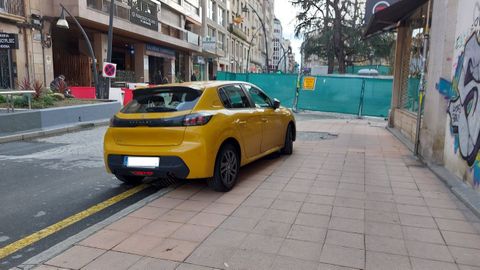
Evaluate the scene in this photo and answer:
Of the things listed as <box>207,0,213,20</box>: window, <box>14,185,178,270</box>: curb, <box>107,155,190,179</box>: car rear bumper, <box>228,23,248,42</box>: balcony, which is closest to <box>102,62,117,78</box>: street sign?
<box>107,155,190,179</box>: car rear bumper

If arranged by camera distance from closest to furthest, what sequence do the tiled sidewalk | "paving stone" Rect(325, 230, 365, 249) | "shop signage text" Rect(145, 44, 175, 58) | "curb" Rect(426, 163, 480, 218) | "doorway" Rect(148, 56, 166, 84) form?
the tiled sidewalk
"paving stone" Rect(325, 230, 365, 249)
"curb" Rect(426, 163, 480, 218)
"shop signage text" Rect(145, 44, 175, 58)
"doorway" Rect(148, 56, 166, 84)

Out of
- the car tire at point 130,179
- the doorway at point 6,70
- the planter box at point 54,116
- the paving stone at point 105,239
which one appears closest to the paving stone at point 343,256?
the paving stone at point 105,239

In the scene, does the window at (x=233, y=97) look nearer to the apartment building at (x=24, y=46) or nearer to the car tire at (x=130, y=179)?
the car tire at (x=130, y=179)

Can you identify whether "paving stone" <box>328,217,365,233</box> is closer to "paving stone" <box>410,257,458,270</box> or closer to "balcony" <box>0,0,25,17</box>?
"paving stone" <box>410,257,458,270</box>

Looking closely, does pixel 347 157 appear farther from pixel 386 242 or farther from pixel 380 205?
pixel 386 242

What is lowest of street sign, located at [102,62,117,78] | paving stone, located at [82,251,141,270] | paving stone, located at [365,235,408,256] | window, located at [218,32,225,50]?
paving stone, located at [82,251,141,270]

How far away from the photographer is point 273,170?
6.53 meters

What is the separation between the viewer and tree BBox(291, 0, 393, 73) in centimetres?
3188

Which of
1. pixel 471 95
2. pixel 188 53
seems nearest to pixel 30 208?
pixel 471 95

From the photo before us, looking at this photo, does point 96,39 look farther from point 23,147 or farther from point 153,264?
point 153,264

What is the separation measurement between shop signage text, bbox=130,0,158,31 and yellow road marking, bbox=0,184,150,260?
21.7 m

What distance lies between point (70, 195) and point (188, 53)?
35.1 m

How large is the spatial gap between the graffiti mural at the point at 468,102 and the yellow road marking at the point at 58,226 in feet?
14.9

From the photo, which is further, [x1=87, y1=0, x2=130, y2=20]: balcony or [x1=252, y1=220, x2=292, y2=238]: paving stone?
[x1=87, y1=0, x2=130, y2=20]: balcony
